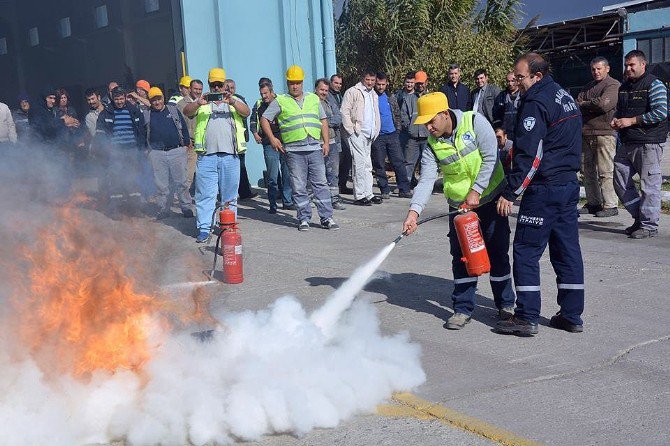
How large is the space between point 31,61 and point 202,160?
1096 centimetres

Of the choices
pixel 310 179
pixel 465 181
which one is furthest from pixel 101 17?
pixel 465 181

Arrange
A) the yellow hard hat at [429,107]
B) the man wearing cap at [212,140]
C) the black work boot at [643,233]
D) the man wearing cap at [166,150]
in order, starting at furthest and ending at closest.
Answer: the man wearing cap at [166,150] → the man wearing cap at [212,140] → the black work boot at [643,233] → the yellow hard hat at [429,107]

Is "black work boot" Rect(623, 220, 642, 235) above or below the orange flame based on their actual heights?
below

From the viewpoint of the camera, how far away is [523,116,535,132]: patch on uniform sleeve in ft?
18.7

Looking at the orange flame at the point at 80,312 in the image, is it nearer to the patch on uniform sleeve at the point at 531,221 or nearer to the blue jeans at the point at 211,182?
the patch on uniform sleeve at the point at 531,221

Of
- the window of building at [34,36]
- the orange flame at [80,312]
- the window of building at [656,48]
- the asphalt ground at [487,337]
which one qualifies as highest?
the window of building at [34,36]

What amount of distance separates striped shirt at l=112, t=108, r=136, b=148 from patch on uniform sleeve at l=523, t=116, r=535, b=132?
731 centimetres

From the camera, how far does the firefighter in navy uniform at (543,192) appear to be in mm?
5742

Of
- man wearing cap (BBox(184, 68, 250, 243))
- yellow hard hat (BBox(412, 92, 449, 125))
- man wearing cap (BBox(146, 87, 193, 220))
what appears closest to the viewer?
yellow hard hat (BBox(412, 92, 449, 125))

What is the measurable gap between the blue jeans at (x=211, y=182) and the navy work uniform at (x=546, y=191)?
4.80 metres

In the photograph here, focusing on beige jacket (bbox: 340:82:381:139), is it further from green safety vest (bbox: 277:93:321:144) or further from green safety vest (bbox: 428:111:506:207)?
green safety vest (bbox: 428:111:506:207)

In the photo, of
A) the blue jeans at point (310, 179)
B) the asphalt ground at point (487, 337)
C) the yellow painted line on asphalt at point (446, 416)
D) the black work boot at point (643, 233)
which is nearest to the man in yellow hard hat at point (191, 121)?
the asphalt ground at point (487, 337)

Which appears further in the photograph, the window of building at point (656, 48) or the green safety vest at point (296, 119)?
the window of building at point (656, 48)

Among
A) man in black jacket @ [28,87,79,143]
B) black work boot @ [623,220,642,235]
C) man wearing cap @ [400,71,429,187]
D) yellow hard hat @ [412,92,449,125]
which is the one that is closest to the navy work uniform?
yellow hard hat @ [412,92,449,125]
